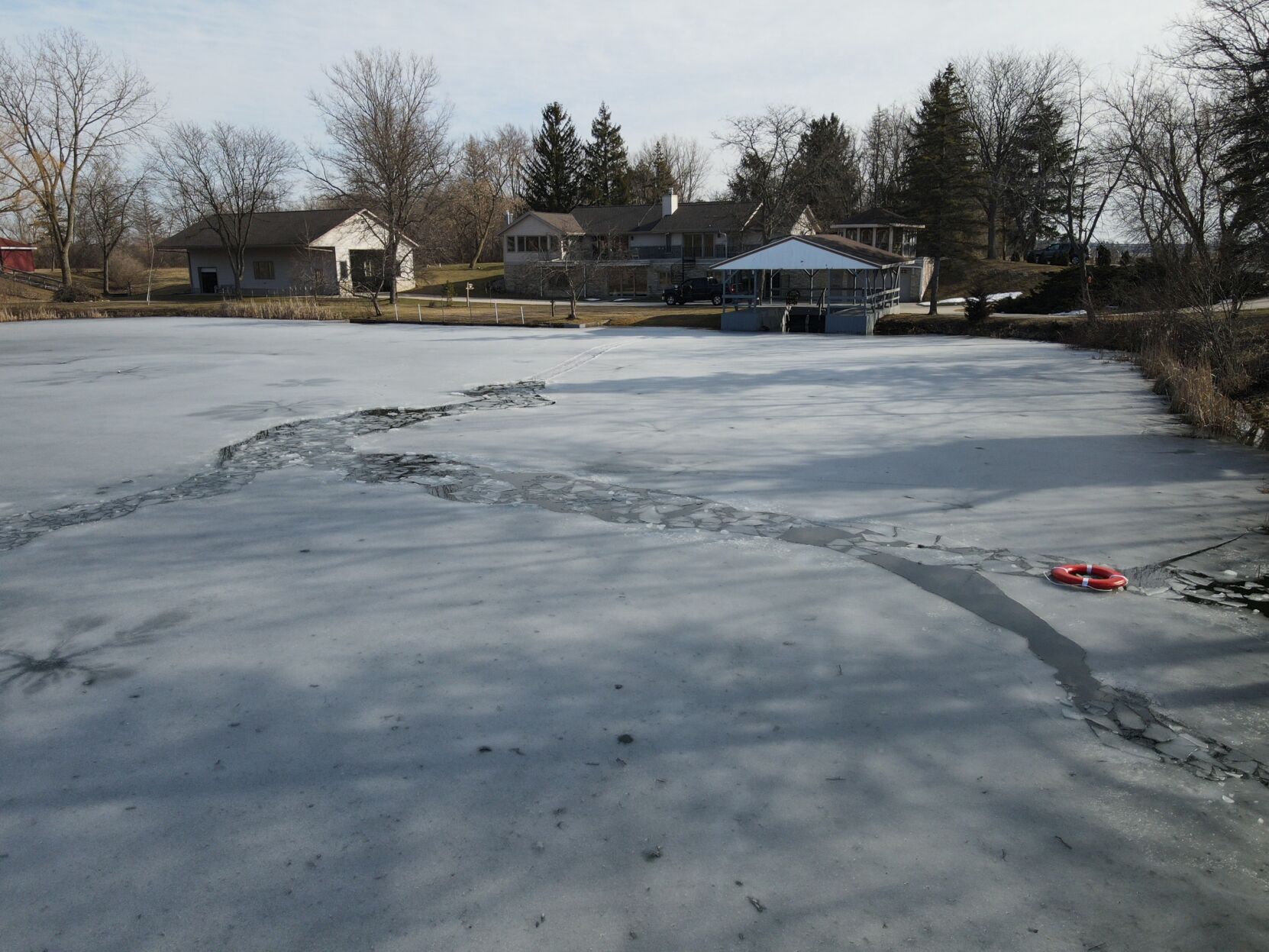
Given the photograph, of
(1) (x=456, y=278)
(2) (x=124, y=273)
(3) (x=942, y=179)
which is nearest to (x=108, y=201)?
(2) (x=124, y=273)

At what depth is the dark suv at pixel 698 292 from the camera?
40625 millimetres

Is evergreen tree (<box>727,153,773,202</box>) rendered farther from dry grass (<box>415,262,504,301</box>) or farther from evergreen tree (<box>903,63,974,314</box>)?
dry grass (<box>415,262,504,301</box>)

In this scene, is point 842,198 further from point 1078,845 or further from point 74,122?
point 1078,845

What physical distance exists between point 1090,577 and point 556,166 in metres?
67.4

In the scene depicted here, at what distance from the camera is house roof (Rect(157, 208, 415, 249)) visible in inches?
1896

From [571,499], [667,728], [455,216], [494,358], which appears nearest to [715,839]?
[667,728]

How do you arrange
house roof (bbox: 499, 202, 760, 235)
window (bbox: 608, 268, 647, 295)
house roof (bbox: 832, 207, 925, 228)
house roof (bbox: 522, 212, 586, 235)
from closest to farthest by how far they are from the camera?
house roof (bbox: 832, 207, 925, 228)
house roof (bbox: 499, 202, 760, 235)
window (bbox: 608, 268, 647, 295)
house roof (bbox: 522, 212, 586, 235)

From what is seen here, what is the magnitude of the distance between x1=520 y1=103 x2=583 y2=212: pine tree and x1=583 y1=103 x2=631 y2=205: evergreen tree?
86cm

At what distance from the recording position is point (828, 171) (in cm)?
4906

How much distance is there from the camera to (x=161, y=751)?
3600mm

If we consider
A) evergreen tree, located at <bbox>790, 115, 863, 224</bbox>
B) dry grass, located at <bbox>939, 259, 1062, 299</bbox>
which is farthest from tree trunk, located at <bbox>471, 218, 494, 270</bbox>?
dry grass, located at <bbox>939, 259, 1062, 299</bbox>

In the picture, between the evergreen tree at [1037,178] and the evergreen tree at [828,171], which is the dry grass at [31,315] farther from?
the evergreen tree at [1037,178]

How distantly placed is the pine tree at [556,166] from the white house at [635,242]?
43.1ft

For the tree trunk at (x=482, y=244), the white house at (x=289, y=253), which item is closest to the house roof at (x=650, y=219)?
the white house at (x=289, y=253)
